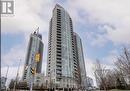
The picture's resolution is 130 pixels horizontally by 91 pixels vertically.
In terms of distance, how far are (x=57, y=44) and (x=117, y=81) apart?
6470 cm

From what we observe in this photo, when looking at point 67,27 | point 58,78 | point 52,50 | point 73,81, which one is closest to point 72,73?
point 73,81

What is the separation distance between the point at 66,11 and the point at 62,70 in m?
61.3

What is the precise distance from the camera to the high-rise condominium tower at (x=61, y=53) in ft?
353

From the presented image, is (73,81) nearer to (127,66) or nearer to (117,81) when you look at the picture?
(117,81)

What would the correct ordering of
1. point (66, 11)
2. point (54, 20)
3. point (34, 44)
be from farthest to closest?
point (34, 44), point (66, 11), point (54, 20)

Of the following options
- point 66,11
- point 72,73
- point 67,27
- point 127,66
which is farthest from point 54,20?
point 127,66

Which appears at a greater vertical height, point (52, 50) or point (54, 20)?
point (54, 20)

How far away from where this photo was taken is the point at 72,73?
4628 inches

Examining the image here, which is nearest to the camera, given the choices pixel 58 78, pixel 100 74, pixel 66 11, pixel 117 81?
pixel 100 74

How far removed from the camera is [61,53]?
116375 mm

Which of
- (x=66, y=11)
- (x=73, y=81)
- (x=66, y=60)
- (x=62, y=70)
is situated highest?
(x=66, y=11)

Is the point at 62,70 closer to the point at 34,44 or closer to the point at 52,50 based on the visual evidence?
the point at 52,50

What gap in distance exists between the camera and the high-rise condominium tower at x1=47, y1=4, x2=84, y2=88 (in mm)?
107531

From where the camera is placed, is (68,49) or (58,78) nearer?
(58,78)
